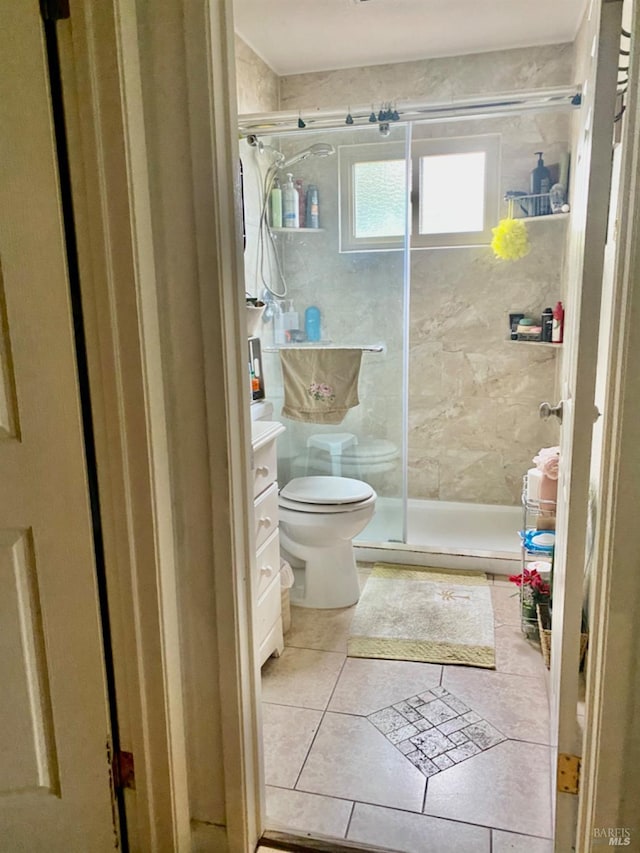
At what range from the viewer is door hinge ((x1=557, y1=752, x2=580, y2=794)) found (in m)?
1.32

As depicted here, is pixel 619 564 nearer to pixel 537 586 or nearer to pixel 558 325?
pixel 537 586

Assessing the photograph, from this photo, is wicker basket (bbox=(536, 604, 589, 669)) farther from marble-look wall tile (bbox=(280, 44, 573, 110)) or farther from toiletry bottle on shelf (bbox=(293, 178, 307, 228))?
marble-look wall tile (bbox=(280, 44, 573, 110))

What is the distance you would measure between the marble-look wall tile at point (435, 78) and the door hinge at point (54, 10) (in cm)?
233

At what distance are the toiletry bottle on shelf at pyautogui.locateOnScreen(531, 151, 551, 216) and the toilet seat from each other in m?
1.71

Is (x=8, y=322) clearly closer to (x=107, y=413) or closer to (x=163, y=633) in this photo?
(x=107, y=413)

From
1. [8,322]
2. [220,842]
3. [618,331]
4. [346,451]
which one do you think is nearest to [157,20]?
[8,322]

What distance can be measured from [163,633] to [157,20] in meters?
1.21

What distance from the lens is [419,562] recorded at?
297 cm

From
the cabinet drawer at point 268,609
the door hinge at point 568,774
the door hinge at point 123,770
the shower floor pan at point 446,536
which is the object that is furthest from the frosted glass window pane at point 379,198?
the door hinge at point 123,770

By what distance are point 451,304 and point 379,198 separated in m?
0.75

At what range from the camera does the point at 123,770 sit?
1.37m

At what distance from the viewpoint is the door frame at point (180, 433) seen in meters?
1.08

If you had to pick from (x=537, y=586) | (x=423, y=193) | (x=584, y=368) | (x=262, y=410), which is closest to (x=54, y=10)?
(x=584, y=368)

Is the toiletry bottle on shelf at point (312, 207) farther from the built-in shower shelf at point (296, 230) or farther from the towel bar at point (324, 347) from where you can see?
the towel bar at point (324, 347)
